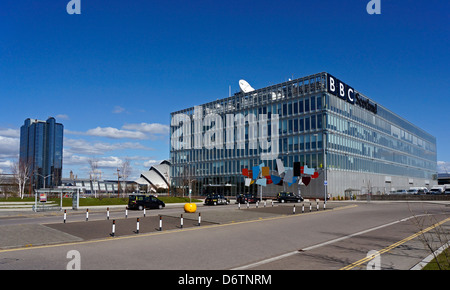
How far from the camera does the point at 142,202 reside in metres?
40.1

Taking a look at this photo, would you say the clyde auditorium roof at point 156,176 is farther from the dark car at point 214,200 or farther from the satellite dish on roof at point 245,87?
the dark car at point 214,200

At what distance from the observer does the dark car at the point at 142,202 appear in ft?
130

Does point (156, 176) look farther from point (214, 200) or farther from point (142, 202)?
point (142, 202)

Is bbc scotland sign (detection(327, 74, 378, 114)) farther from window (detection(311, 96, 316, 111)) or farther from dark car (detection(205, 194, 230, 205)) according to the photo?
dark car (detection(205, 194, 230, 205))

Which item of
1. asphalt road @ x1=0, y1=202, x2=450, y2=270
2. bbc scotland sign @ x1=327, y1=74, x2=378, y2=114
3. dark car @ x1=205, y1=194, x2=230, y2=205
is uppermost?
bbc scotland sign @ x1=327, y1=74, x2=378, y2=114

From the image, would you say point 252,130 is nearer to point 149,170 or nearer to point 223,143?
point 223,143

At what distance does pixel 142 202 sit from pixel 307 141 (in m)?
43.0

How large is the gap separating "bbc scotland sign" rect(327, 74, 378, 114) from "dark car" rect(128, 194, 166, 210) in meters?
45.5

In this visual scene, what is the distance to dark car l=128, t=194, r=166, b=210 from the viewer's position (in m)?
39.7

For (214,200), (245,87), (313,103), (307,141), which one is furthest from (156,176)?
(214,200)

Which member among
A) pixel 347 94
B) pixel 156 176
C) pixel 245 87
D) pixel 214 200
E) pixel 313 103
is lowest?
pixel 214 200

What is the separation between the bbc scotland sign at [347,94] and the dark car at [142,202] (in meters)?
45.5

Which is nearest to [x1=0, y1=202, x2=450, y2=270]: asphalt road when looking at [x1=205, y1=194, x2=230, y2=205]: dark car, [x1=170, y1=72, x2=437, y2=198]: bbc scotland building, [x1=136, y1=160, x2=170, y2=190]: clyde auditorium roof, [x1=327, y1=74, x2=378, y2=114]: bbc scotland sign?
[x1=205, y1=194, x2=230, y2=205]: dark car
